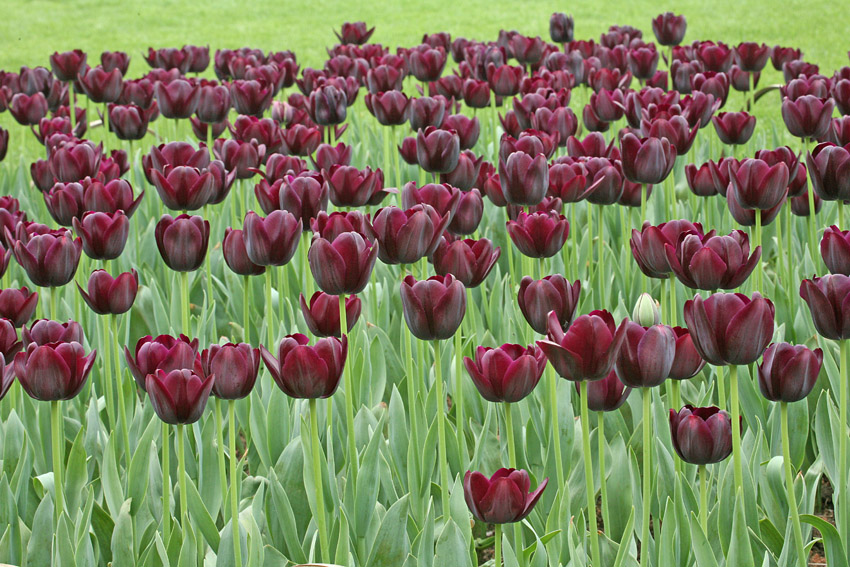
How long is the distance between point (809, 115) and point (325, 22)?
9.72 meters

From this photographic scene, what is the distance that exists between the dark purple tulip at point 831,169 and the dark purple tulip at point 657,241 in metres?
0.50

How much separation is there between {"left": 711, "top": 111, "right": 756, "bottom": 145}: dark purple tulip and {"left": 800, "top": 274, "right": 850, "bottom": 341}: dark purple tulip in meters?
1.46

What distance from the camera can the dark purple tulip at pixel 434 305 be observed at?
4.48 feet

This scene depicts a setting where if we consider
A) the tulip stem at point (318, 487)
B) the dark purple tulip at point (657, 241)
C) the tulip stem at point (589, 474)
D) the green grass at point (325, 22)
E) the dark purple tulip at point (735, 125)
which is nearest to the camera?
the tulip stem at point (589, 474)

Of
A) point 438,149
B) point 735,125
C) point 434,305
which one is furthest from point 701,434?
point 735,125

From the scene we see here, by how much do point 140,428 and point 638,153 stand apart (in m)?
1.25

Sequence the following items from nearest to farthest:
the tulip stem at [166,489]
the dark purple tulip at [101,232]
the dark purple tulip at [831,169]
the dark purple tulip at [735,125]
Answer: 1. the tulip stem at [166,489]
2. the dark purple tulip at [101,232]
3. the dark purple tulip at [831,169]
4. the dark purple tulip at [735,125]

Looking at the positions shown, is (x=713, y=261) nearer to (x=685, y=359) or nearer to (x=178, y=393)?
(x=685, y=359)

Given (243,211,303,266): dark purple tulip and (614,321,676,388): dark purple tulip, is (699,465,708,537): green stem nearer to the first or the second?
Result: (614,321,676,388): dark purple tulip

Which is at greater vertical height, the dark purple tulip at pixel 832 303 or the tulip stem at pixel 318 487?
the dark purple tulip at pixel 832 303

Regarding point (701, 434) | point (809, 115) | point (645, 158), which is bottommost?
point (701, 434)

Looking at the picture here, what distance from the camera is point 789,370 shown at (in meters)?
1.29

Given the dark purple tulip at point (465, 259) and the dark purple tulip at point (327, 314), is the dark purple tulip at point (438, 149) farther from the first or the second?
the dark purple tulip at point (327, 314)

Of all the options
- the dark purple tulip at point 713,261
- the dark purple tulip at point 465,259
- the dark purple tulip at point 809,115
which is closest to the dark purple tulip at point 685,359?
the dark purple tulip at point 713,261
